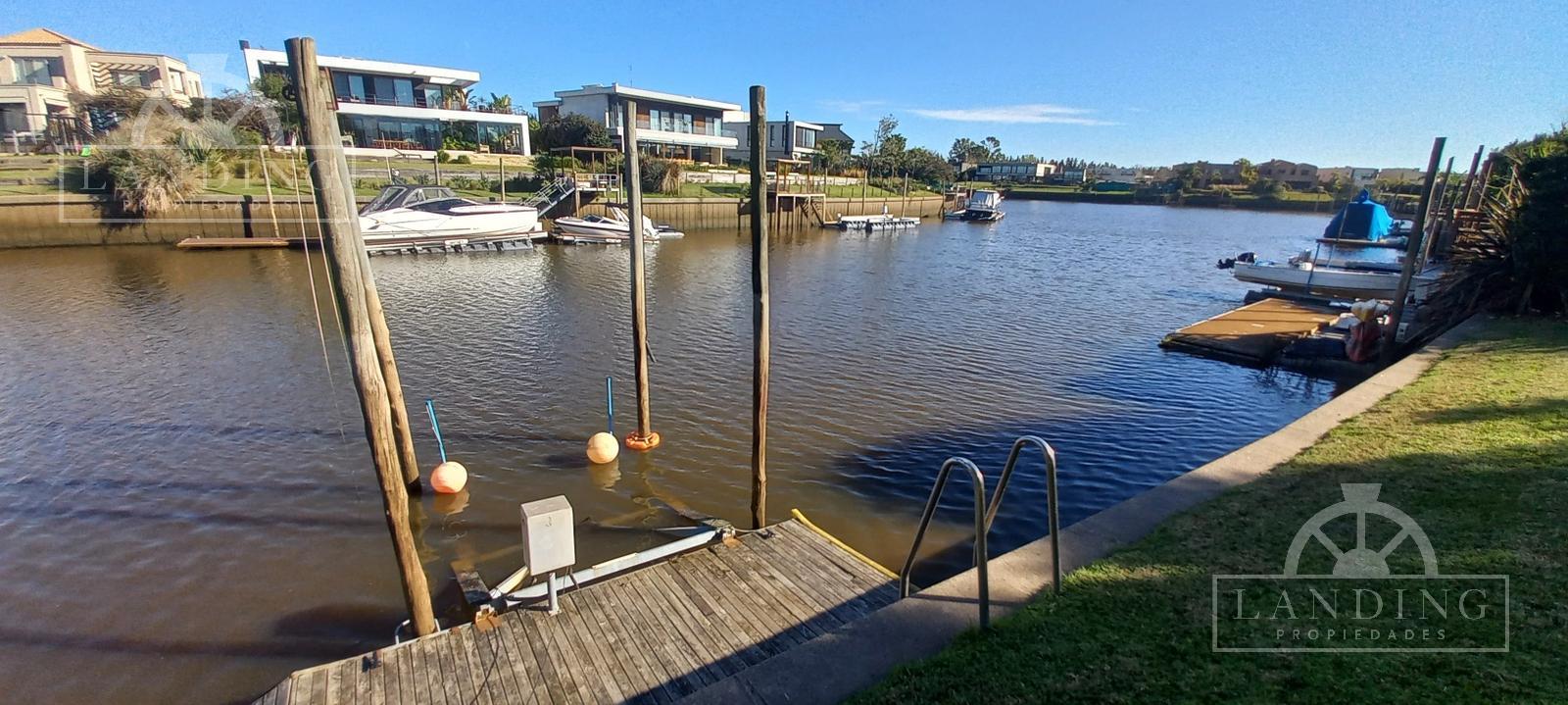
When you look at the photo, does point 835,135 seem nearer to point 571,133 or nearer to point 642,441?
point 571,133

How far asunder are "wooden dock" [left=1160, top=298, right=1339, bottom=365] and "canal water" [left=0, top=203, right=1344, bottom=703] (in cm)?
72

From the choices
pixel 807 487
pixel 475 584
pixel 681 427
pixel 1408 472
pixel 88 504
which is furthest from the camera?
pixel 681 427

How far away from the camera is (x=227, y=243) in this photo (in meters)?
28.3

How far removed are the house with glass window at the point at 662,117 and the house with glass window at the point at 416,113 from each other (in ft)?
23.7

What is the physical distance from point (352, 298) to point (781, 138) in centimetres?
7524

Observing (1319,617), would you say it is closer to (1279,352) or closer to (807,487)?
(807,487)

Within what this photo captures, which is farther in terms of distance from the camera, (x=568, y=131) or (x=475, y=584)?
(x=568, y=131)

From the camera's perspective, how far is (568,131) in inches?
2181

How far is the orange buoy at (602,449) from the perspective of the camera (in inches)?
388

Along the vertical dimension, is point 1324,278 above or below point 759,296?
below

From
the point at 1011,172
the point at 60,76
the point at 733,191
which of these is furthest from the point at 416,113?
the point at 1011,172

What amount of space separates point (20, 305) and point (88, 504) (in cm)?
1544

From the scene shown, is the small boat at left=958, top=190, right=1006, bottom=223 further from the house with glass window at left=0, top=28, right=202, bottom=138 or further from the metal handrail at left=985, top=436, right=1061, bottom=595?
the metal handrail at left=985, top=436, right=1061, bottom=595

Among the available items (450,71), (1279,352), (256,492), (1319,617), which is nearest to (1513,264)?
(1279,352)
